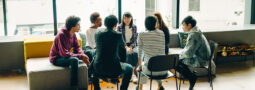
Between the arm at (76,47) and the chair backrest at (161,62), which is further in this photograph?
the arm at (76,47)

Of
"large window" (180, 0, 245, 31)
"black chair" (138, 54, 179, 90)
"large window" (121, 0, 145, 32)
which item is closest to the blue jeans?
"black chair" (138, 54, 179, 90)

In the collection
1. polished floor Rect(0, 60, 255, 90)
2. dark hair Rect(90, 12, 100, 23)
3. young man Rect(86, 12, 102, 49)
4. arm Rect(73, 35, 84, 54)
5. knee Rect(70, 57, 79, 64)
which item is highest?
dark hair Rect(90, 12, 100, 23)

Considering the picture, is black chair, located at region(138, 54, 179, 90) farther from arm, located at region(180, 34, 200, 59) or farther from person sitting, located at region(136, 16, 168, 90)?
arm, located at region(180, 34, 200, 59)

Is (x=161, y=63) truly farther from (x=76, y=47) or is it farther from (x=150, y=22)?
(x=76, y=47)

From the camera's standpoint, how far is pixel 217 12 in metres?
8.52

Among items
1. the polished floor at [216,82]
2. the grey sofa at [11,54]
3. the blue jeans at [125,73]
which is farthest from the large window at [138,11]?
the blue jeans at [125,73]

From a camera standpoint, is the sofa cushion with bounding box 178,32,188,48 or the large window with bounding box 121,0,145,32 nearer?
the sofa cushion with bounding box 178,32,188,48

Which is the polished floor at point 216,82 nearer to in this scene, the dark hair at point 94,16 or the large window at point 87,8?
the dark hair at point 94,16

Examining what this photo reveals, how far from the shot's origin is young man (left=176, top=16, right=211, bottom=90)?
13.4 ft

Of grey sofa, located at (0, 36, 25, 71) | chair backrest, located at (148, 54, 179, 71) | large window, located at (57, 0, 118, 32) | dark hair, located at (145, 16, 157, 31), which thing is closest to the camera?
chair backrest, located at (148, 54, 179, 71)

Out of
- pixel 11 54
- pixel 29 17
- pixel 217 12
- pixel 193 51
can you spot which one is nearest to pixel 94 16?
pixel 193 51

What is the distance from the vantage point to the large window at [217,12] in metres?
7.92

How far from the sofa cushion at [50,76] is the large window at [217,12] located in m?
4.32

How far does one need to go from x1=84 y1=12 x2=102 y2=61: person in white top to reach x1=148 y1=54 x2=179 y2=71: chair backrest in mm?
1481
